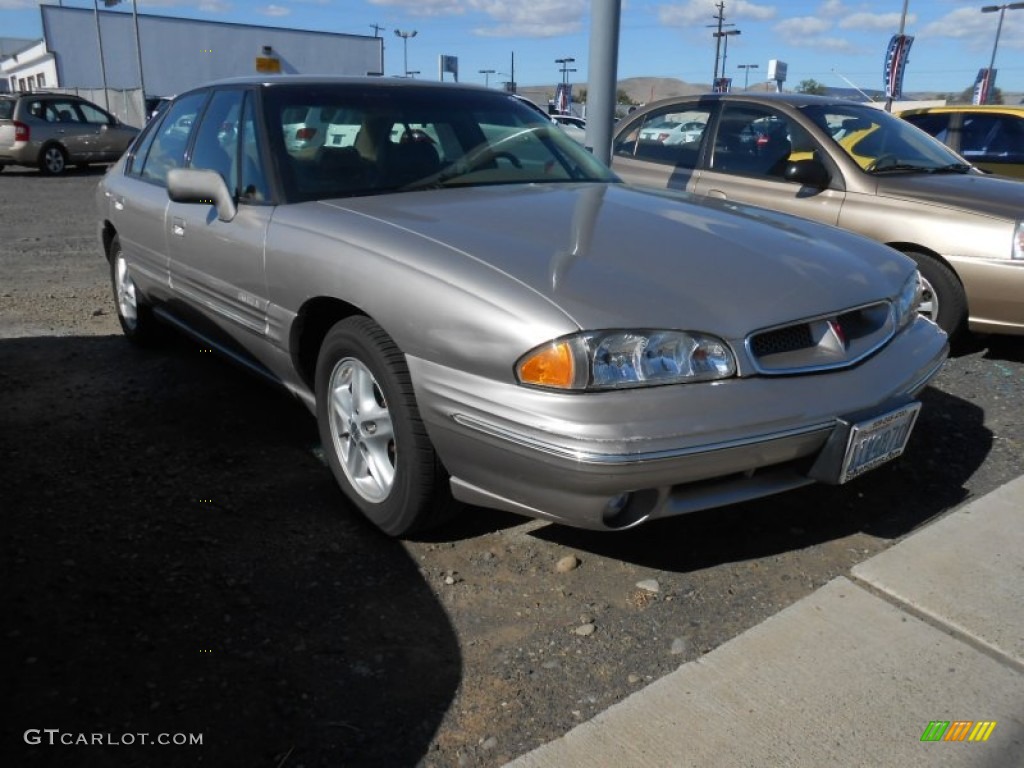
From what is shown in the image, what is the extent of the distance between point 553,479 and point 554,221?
1.06 meters

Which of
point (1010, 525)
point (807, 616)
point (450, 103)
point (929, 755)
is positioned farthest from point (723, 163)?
point (929, 755)

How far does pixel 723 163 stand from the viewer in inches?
237

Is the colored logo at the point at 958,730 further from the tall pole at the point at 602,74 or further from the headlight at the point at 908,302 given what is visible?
the tall pole at the point at 602,74

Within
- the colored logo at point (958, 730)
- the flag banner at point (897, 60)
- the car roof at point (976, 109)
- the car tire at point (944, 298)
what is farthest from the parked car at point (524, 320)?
the flag banner at point (897, 60)

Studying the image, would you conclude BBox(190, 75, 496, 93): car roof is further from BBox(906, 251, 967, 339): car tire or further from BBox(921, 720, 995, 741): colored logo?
BBox(921, 720, 995, 741): colored logo

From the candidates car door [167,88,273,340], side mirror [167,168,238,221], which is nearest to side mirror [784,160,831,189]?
car door [167,88,273,340]

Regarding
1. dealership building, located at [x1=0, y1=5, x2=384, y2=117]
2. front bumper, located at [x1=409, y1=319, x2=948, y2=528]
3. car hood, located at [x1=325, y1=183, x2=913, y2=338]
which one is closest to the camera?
front bumper, located at [x1=409, y1=319, x2=948, y2=528]

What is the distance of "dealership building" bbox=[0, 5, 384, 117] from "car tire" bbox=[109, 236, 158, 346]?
148 ft

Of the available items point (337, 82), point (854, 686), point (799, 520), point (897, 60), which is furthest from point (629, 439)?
point (897, 60)

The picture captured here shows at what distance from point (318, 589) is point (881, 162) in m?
4.55

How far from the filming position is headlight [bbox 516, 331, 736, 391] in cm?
228

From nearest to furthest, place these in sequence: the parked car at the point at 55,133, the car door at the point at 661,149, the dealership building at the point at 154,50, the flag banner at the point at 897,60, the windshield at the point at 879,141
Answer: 1. the windshield at the point at 879,141
2. the car door at the point at 661,149
3. the parked car at the point at 55,133
4. the flag banner at the point at 897,60
5. the dealership building at the point at 154,50

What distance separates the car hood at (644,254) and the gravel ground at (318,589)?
865 millimetres

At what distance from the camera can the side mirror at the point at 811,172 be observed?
213 inches
